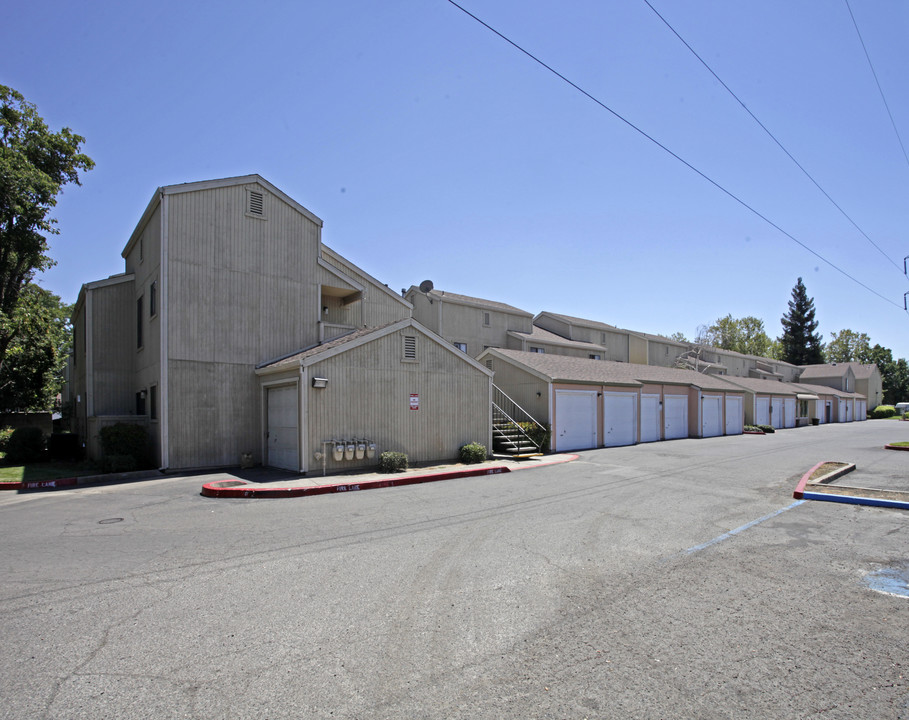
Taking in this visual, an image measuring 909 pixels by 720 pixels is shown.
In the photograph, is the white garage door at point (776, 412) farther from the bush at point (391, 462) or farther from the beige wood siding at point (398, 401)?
the bush at point (391, 462)

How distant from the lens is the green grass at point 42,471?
1421cm

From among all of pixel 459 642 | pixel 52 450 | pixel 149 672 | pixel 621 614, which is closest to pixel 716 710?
pixel 621 614

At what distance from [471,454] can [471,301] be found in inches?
660

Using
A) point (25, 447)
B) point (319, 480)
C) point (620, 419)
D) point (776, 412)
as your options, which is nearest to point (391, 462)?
point (319, 480)

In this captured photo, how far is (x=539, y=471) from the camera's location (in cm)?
1634

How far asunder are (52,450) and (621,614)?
22.1 m

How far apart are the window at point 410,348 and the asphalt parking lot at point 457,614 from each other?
7.43m

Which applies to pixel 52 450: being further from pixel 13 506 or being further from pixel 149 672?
pixel 149 672

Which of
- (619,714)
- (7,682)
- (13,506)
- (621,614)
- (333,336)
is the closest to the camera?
(619,714)

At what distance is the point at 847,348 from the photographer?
308 ft

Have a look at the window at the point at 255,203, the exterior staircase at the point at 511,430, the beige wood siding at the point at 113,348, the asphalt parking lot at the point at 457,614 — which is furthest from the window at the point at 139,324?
the exterior staircase at the point at 511,430

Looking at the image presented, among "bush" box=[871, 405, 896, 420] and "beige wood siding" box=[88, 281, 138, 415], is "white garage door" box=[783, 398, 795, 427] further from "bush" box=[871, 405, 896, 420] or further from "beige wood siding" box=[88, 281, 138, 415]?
"beige wood siding" box=[88, 281, 138, 415]

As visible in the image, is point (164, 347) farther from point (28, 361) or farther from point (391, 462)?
point (28, 361)

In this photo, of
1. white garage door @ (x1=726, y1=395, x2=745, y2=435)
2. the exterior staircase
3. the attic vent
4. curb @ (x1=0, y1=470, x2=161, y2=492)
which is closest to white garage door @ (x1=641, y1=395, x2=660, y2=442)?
the exterior staircase
